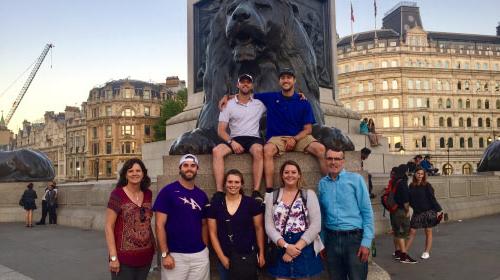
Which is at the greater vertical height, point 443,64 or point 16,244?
point 443,64

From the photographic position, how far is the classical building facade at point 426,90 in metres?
79.3

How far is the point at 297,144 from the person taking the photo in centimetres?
477

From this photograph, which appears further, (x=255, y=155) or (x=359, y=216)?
(x=255, y=155)

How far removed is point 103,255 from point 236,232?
468 cm

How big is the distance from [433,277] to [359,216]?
2588 millimetres

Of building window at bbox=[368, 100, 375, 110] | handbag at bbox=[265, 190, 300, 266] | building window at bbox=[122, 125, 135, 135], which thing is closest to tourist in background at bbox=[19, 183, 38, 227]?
handbag at bbox=[265, 190, 300, 266]

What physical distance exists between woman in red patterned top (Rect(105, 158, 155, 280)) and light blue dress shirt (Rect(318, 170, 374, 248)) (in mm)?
1587

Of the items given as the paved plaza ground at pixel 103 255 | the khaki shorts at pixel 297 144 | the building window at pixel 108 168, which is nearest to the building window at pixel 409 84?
the building window at pixel 108 168

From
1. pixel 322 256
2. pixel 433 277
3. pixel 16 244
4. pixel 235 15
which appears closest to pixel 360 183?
pixel 322 256

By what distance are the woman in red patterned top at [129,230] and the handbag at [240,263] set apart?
2.47 feet

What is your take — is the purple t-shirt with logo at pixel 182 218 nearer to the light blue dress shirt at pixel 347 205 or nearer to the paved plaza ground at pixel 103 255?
the light blue dress shirt at pixel 347 205

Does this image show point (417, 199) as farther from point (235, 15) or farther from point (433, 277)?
point (235, 15)

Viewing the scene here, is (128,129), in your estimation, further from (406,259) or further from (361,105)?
(406,259)

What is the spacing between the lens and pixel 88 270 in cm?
659
